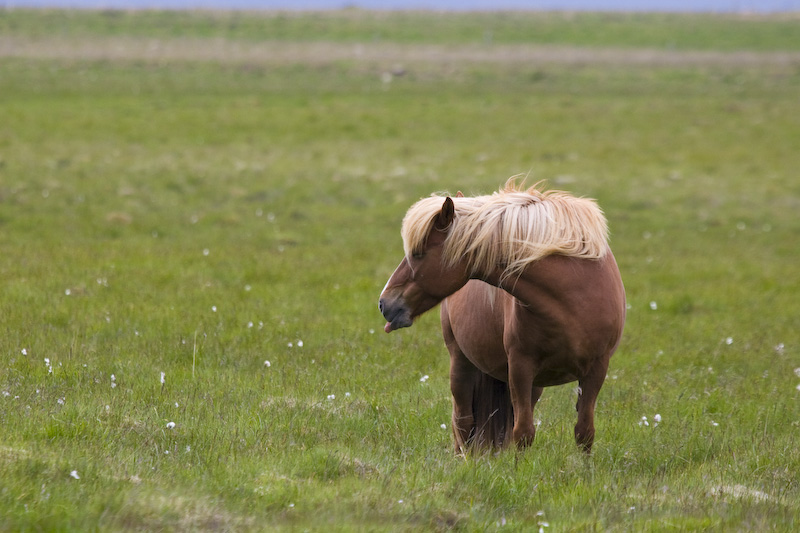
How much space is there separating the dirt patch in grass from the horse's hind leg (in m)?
46.6

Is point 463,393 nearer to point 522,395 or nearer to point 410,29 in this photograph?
point 522,395

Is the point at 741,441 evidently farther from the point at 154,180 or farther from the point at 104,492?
the point at 154,180

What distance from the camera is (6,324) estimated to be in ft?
29.8

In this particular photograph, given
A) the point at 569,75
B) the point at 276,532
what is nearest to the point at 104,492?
the point at 276,532

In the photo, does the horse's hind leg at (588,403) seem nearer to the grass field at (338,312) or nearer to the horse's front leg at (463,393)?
the grass field at (338,312)

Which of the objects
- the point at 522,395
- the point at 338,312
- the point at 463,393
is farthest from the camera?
the point at 338,312

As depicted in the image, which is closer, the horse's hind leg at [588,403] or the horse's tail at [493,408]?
the horse's hind leg at [588,403]

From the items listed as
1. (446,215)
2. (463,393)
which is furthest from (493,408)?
(446,215)

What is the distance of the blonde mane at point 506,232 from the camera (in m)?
5.78

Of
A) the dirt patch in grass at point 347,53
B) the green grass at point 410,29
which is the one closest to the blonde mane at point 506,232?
the dirt patch in grass at point 347,53

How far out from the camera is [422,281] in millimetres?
5852

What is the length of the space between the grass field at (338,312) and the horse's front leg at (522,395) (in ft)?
0.64

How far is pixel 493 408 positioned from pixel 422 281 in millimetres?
1819

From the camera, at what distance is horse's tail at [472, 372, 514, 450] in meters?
7.18
